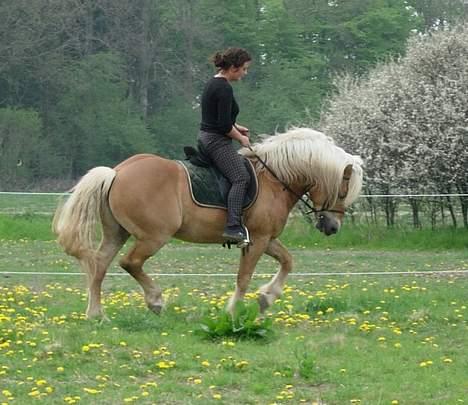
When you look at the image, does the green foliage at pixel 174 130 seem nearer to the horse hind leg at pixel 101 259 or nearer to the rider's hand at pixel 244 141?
the rider's hand at pixel 244 141

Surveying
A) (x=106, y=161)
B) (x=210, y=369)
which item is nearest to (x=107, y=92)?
(x=106, y=161)

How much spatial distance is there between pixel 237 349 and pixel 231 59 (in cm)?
327

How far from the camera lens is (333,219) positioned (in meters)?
11.2

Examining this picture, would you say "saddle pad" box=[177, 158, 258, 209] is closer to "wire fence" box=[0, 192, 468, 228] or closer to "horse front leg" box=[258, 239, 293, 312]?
"horse front leg" box=[258, 239, 293, 312]

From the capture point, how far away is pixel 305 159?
1086 centimetres

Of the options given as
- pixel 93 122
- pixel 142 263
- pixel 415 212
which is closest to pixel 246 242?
pixel 142 263

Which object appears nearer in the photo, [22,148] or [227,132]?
[227,132]

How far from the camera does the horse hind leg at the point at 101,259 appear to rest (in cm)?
1022

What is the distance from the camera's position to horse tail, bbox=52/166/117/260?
10.1m

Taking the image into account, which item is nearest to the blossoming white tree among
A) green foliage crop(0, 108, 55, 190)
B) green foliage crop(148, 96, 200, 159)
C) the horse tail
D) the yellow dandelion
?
the horse tail

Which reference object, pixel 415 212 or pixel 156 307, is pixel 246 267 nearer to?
pixel 156 307

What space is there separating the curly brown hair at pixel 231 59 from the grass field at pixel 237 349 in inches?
96.7

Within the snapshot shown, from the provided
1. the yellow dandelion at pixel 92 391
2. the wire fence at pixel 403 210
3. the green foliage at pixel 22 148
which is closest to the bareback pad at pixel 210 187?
the yellow dandelion at pixel 92 391

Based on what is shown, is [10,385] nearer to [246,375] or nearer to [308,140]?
[246,375]
